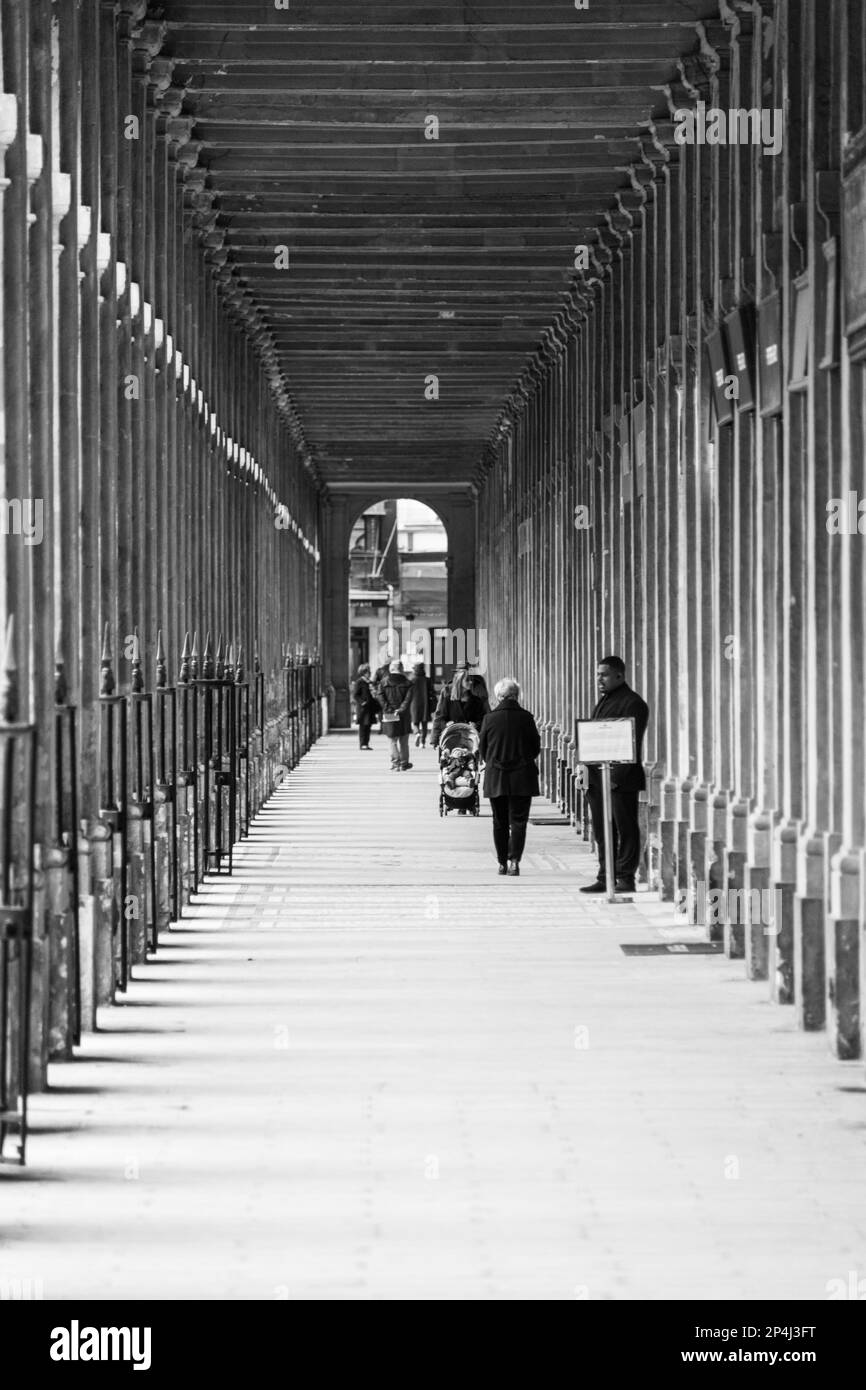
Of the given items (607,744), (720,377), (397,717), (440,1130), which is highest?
(720,377)

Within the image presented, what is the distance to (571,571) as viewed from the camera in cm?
2697

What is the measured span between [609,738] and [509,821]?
2.47 metres

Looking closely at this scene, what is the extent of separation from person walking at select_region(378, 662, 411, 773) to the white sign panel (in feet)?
63.6

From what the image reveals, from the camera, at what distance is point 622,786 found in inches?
645

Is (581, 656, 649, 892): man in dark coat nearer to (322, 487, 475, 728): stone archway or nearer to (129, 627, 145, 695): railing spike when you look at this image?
(129, 627, 145, 695): railing spike

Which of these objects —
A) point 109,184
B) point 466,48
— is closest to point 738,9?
point 466,48

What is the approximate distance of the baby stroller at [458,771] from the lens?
82.6 ft

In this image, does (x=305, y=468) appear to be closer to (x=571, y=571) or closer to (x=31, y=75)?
(x=571, y=571)

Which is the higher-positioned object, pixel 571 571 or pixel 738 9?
pixel 738 9

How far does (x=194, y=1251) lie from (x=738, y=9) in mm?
9705

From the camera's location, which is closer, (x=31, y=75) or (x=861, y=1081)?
Answer: (x=861, y=1081)

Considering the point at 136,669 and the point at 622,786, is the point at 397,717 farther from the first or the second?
the point at 136,669

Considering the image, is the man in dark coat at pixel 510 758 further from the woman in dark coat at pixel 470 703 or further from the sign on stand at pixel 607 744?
the woman in dark coat at pixel 470 703

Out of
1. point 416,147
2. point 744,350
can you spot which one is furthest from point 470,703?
point 744,350
